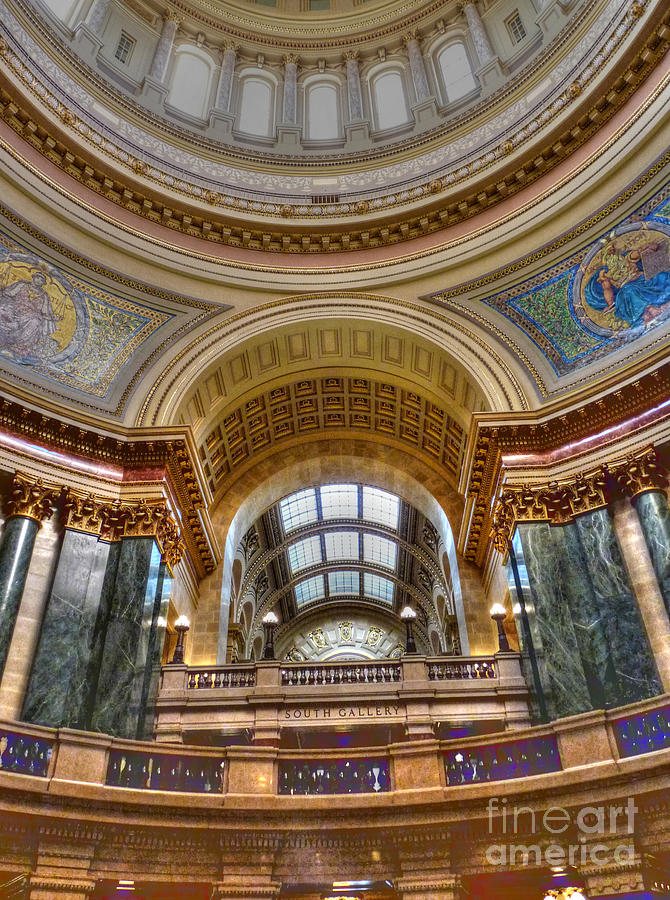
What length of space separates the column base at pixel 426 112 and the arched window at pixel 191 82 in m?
6.64

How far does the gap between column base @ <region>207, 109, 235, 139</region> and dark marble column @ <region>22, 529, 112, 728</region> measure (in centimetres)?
1374

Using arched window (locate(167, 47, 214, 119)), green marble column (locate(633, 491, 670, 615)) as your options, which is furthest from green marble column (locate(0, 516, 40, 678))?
arched window (locate(167, 47, 214, 119))

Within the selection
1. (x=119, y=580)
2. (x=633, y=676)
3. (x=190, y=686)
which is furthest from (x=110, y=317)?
(x=633, y=676)

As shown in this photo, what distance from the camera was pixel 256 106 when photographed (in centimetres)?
2277

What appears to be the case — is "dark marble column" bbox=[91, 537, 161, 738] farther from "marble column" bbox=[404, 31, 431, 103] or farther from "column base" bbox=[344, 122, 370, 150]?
"marble column" bbox=[404, 31, 431, 103]

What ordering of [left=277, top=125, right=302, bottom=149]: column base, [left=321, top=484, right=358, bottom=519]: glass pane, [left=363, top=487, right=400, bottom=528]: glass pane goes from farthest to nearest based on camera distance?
[left=321, top=484, right=358, bottom=519]: glass pane
[left=363, top=487, right=400, bottom=528]: glass pane
[left=277, top=125, right=302, bottom=149]: column base

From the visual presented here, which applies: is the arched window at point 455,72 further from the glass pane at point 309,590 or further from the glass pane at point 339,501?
the glass pane at point 309,590

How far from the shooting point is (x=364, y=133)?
22.0m

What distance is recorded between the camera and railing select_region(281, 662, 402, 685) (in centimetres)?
1316

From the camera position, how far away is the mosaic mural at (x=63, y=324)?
15.2 metres

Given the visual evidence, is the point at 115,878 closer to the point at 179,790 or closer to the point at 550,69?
the point at 179,790

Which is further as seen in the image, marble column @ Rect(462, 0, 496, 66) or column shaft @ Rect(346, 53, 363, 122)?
column shaft @ Rect(346, 53, 363, 122)

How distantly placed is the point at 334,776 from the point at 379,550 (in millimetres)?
22972

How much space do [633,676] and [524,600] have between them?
2521mm
